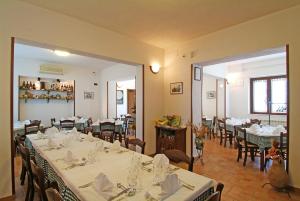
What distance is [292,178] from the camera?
8.63 ft

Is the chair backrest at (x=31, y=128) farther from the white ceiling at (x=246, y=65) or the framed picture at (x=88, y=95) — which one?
the white ceiling at (x=246, y=65)

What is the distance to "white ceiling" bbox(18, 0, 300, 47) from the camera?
2494 millimetres

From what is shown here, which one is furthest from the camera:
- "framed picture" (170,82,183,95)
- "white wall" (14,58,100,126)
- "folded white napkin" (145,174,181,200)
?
"white wall" (14,58,100,126)

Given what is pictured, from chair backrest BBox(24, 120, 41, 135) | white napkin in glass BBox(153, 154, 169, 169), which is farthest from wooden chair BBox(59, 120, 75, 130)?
white napkin in glass BBox(153, 154, 169, 169)

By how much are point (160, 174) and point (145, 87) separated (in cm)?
278

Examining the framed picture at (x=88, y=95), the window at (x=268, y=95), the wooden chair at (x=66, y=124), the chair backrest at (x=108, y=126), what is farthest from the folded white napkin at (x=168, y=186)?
the window at (x=268, y=95)

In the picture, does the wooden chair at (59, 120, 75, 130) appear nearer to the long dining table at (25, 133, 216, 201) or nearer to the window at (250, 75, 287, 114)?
the long dining table at (25, 133, 216, 201)

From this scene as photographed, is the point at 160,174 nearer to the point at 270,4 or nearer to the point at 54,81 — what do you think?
the point at 270,4

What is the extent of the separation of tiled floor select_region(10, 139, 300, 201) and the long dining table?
1115 millimetres

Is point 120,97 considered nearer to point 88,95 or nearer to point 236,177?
point 88,95

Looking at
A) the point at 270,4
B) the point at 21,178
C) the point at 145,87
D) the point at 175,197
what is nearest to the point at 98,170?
the point at 175,197

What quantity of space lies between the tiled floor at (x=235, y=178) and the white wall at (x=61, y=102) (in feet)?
6.55

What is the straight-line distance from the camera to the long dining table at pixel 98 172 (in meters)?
1.21

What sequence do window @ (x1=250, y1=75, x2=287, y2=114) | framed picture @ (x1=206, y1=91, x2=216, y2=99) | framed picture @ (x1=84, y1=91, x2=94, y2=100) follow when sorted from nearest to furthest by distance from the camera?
window @ (x1=250, y1=75, x2=287, y2=114) → framed picture @ (x1=84, y1=91, x2=94, y2=100) → framed picture @ (x1=206, y1=91, x2=216, y2=99)
